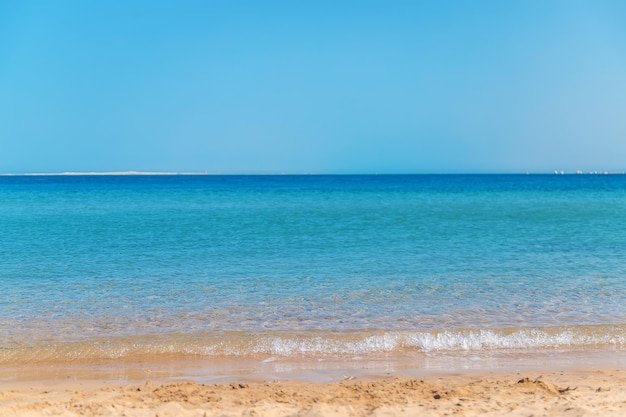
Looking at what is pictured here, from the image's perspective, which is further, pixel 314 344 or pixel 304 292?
pixel 304 292

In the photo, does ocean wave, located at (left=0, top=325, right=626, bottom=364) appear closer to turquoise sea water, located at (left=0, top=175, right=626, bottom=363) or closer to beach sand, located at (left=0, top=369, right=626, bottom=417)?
turquoise sea water, located at (left=0, top=175, right=626, bottom=363)

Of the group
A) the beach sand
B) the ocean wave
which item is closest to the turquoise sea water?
the ocean wave

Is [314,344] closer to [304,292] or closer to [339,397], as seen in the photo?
[339,397]

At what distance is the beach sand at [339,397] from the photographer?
6152 millimetres

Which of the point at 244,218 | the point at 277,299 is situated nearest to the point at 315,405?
the point at 277,299

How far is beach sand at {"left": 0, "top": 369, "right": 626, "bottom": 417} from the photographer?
6.15 meters

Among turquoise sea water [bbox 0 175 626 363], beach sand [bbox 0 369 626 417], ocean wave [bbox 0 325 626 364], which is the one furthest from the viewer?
turquoise sea water [bbox 0 175 626 363]

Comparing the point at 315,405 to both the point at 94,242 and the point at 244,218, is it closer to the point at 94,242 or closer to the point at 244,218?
the point at 94,242

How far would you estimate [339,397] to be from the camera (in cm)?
661

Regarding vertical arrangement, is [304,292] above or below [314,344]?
above

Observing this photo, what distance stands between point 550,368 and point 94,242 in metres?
16.2

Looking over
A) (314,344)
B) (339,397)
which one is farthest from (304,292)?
(339,397)

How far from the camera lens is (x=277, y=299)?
11.4 m

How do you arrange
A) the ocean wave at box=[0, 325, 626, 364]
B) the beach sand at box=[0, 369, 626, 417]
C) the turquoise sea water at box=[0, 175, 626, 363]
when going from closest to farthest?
the beach sand at box=[0, 369, 626, 417]
the ocean wave at box=[0, 325, 626, 364]
the turquoise sea water at box=[0, 175, 626, 363]
